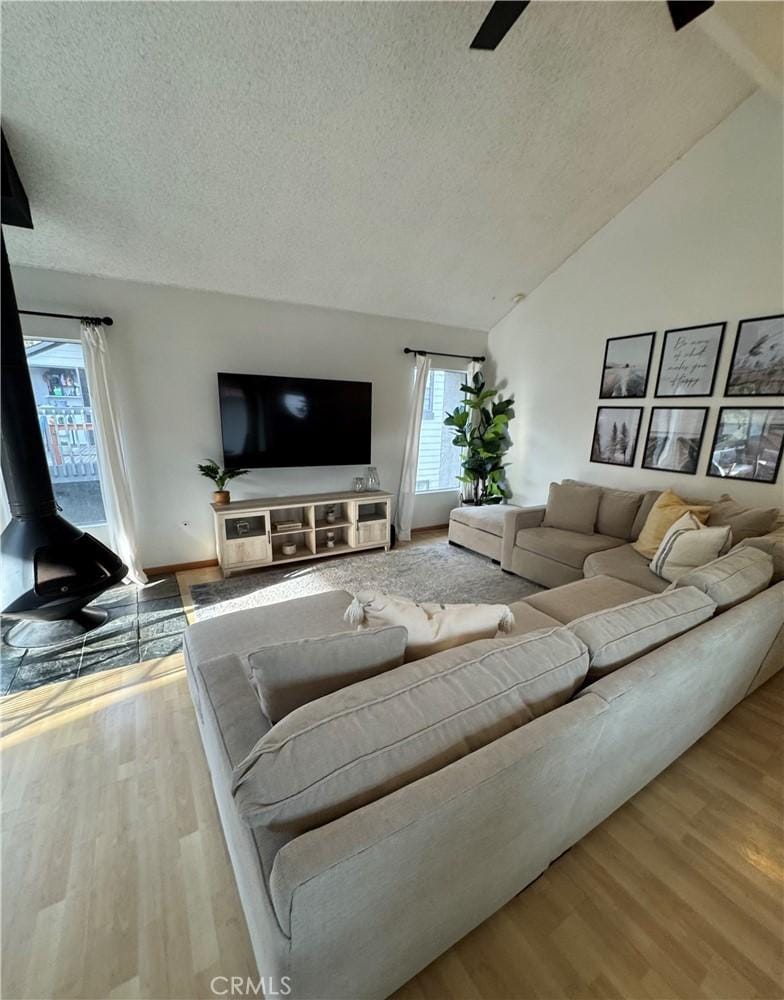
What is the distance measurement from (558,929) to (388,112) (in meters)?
3.43

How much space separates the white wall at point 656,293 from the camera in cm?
255

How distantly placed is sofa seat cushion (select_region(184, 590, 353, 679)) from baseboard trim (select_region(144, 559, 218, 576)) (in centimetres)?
198

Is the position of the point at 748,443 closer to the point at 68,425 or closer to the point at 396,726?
the point at 396,726

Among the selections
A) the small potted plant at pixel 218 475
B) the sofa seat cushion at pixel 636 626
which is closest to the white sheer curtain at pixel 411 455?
the small potted plant at pixel 218 475

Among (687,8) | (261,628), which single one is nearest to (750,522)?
(687,8)

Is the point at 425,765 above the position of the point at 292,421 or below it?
below

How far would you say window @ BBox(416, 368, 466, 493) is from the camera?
4.49 m

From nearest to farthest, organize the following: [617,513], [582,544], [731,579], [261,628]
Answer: [731,579], [261,628], [582,544], [617,513]

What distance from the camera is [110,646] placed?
228 cm

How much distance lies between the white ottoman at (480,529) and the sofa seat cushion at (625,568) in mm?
931

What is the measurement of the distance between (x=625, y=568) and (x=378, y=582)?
5.90ft

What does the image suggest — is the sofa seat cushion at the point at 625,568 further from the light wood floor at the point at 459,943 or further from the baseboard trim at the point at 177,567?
the baseboard trim at the point at 177,567

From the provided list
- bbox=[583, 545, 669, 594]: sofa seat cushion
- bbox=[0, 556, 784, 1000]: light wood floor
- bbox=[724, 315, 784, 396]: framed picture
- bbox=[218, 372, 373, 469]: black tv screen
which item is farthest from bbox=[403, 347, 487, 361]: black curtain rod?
bbox=[0, 556, 784, 1000]: light wood floor

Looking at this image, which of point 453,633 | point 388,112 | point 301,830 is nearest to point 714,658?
point 453,633
